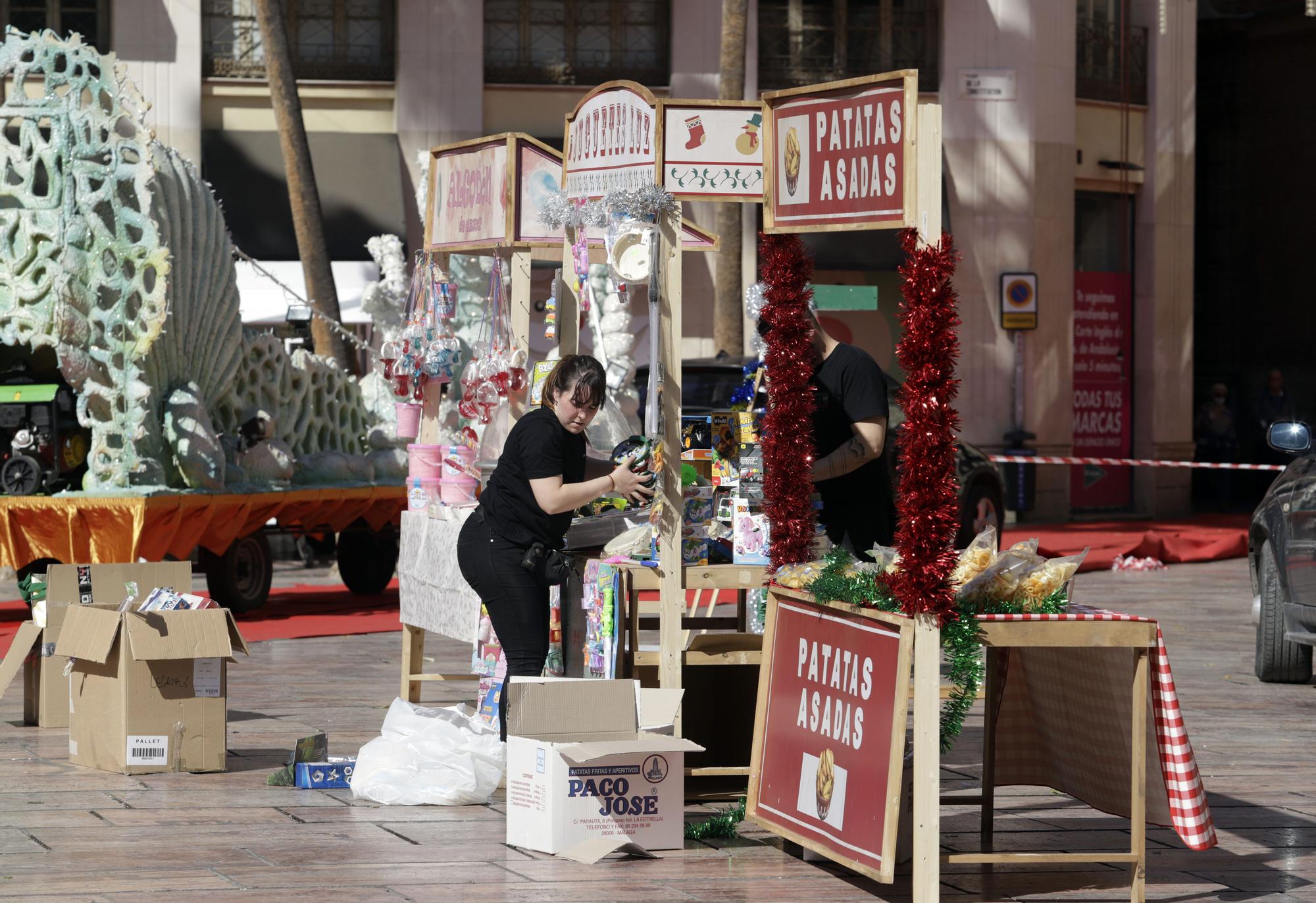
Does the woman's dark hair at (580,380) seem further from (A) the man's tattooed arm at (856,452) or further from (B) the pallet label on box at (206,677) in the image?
(B) the pallet label on box at (206,677)

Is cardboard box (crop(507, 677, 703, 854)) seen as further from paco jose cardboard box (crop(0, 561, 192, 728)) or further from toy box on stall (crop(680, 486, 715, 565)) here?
paco jose cardboard box (crop(0, 561, 192, 728))

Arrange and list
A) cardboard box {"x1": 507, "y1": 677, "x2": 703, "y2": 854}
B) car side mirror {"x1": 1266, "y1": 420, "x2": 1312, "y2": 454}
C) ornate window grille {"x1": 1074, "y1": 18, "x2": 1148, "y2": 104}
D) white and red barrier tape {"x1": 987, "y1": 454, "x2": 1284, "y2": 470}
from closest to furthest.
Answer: cardboard box {"x1": 507, "y1": 677, "x2": 703, "y2": 854}, car side mirror {"x1": 1266, "y1": 420, "x2": 1312, "y2": 454}, white and red barrier tape {"x1": 987, "y1": 454, "x2": 1284, "y2": 470}, ornate window grille {"x1": 1074, "y1": 18, "x2": 1148, "y2": 104}

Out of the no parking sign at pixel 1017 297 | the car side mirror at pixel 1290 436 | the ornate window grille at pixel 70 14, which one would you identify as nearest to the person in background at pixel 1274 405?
the no parking sign at pixel 1017 297

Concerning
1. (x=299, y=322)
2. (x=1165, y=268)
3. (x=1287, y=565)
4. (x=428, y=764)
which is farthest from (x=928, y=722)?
(x=1165, y=268)

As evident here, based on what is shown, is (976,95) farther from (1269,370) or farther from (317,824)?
(317,824)

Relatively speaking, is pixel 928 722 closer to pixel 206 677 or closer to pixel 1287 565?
pixel 206 677

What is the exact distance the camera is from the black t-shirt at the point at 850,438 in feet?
24.6

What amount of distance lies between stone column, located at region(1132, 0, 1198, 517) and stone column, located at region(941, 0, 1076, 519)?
1913mm

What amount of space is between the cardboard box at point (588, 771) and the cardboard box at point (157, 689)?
6.13 ft

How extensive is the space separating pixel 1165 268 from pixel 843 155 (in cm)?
2085

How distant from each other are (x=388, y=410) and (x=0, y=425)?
11.9 ft

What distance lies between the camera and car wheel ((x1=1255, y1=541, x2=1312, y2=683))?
1108 cm

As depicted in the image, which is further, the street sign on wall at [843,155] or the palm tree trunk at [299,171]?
the palm tree trunk at [299,171]

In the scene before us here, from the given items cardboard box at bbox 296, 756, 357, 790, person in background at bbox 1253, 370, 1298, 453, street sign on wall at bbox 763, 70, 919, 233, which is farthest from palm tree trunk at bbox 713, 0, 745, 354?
street sign on wall at bbox 763, 70, 919, 233
